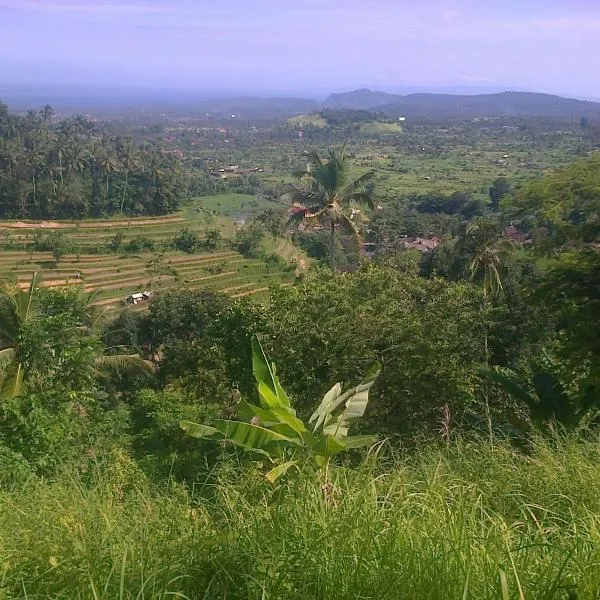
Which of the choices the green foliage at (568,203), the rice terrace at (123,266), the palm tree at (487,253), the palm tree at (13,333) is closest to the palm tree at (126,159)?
the rice terrace at (123,266)

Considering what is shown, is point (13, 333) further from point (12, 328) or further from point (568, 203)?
point (568, 203)

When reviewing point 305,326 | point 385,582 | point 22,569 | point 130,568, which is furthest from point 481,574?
point 305,326

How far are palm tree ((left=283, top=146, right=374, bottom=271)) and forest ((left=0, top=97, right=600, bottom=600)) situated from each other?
0.22ft

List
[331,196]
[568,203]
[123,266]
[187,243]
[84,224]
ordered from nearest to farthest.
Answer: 1. [568,203]
2. [331,196]
3. [123,266]
4. [187,243]
5. [84,224]

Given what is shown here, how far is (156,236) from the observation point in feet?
157

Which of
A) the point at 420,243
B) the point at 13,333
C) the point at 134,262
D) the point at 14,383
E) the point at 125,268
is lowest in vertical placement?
the point at 125,268

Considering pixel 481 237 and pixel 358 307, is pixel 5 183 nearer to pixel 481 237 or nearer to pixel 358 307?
pixel 481 237

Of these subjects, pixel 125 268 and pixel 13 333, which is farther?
pixel 125 268

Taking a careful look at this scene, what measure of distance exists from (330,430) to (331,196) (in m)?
12.6

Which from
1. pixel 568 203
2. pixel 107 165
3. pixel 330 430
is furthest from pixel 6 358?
pixel 107 165

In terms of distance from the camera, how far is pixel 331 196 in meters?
16.8

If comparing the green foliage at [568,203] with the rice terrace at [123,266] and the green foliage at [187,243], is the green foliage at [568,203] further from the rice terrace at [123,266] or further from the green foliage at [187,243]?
the green foliage at [187,243]

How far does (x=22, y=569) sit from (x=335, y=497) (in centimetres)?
131

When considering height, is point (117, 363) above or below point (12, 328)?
below
